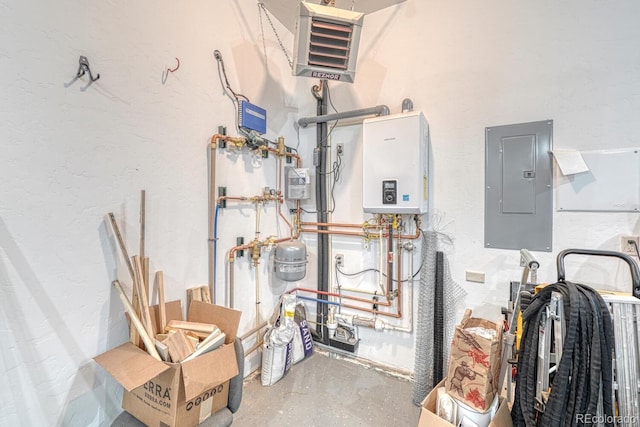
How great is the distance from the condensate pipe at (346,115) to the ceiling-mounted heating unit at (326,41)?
1.50ft

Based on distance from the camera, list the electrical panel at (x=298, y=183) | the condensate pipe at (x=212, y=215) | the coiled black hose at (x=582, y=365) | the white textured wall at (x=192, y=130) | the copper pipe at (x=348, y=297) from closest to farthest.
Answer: the coiled black hose at (x=582, y=365)
the white textured wall at (x=192, y=130)
the condensate pipe at (x=212, y=215)
the copper pipe at (x=348, y=297)
the electrical panel at (x=298, y=183)

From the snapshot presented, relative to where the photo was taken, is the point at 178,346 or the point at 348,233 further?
the point at 348,233

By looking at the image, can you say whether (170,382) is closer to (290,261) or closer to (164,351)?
(164,351)

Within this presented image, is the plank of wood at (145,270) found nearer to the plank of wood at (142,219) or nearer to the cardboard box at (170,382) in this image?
the plank of wood at (142,219)

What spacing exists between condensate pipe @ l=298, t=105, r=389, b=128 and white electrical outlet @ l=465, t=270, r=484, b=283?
153 centimetres

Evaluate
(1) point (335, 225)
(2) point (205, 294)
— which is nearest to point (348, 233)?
(1) point (335, 225)

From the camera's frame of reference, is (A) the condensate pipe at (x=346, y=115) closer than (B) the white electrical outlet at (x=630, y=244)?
No

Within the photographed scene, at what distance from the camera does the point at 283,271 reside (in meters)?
2.43

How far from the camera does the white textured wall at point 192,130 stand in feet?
3.89

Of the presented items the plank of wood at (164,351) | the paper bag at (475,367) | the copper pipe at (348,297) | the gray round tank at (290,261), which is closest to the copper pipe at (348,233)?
the gray round tank at (290,261)

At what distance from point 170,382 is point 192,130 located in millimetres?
1545


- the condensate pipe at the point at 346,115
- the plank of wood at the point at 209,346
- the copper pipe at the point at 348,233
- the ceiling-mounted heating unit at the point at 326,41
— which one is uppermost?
the ceiling-mounted heating unit at the point at 326,41

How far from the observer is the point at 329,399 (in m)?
2.05

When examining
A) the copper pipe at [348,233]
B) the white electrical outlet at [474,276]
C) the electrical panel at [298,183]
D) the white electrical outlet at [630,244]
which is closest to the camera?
the white electrical outlet at [630,244]
